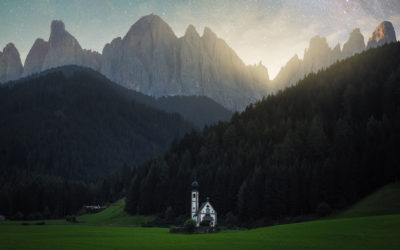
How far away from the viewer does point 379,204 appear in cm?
6391

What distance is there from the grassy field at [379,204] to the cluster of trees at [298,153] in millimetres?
3426

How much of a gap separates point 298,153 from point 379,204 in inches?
1187

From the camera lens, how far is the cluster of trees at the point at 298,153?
76.4 meters

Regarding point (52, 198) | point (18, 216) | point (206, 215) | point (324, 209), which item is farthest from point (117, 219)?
point (324, 209)

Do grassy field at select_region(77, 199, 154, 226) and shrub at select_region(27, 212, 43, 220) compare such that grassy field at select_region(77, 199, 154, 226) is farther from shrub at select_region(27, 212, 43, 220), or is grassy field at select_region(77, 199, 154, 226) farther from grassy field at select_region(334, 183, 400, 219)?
grassy field at select_region(334, 183, 400, 219)

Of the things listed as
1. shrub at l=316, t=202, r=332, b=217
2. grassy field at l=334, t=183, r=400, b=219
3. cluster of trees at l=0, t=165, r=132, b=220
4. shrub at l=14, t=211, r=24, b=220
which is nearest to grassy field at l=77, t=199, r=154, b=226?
cluster of trees at l=0, t=165, r=132, b=220

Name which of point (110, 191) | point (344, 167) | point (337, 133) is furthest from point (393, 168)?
point (110, 191)

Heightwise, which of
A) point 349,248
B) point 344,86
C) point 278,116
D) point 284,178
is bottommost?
point 349,248

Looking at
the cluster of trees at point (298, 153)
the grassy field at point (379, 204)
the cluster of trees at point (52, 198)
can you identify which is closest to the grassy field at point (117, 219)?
the cluster of trees at point (298, 153)

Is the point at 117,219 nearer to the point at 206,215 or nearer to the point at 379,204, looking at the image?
the point at 206,215

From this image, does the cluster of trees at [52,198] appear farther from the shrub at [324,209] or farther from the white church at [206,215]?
the shrub at [324,209]

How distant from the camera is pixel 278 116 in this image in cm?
11819

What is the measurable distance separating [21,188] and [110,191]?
3242 centimetres

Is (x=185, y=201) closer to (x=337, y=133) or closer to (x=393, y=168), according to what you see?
(x=337, y=133)
